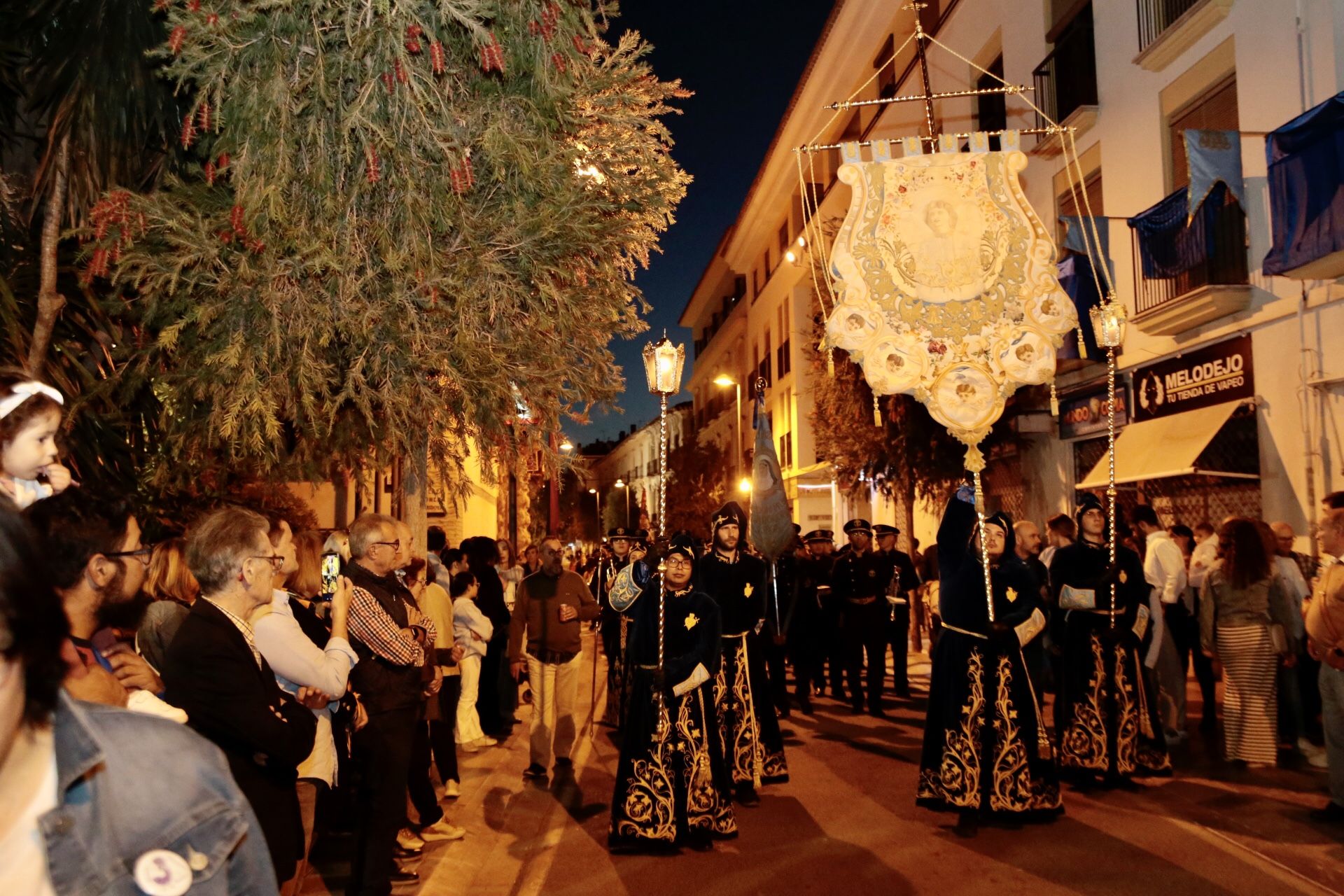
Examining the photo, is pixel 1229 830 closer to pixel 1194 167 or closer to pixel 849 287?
pixel 849 287

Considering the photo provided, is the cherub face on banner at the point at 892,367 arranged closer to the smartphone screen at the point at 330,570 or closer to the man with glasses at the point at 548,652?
the man with glasses at the point at 548,652

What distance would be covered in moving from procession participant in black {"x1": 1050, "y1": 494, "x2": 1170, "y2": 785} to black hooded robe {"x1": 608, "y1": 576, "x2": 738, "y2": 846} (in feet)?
9.85

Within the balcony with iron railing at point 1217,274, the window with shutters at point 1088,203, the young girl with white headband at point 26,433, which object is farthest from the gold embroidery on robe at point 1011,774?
the window with shutters at point 1088,203

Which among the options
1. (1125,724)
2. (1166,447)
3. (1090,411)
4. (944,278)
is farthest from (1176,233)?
(1125,724)

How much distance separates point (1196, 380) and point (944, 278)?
24.2 feet

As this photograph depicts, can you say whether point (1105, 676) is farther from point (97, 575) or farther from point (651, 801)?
point (97, 575)

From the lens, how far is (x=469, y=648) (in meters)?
9.63

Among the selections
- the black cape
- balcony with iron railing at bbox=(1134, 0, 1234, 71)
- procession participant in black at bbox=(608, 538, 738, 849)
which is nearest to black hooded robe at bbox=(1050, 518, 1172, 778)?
the black cape

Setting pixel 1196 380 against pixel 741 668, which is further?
pixel 1196 380

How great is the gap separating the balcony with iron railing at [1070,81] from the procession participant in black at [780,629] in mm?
9349

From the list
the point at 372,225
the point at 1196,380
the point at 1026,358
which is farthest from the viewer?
the point at 1196,380

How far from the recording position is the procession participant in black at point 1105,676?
8.04 meters

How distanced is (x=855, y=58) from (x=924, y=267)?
2169cm

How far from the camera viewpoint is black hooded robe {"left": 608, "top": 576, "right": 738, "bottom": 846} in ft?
21.5
